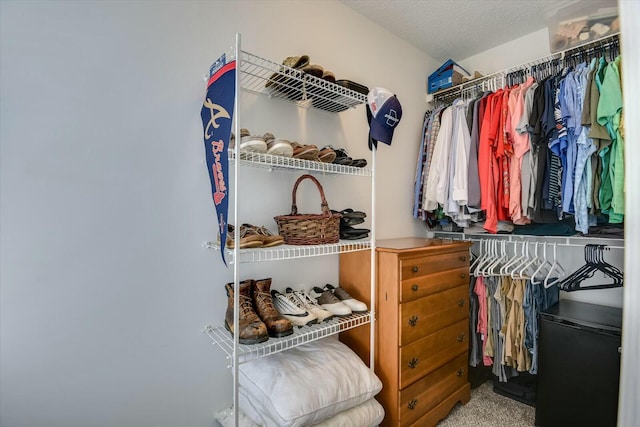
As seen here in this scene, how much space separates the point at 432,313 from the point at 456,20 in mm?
1881

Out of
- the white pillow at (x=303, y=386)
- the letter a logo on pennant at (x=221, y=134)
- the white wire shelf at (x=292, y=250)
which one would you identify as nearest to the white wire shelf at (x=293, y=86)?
the letter a logo on pennant at (x=221, y=134)

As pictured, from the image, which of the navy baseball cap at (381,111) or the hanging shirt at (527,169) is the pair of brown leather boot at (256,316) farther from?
the hanging shirt at (527,169)

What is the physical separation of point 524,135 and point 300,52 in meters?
1.38

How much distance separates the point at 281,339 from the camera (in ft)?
3.92

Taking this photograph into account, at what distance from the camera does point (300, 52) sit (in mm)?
1686

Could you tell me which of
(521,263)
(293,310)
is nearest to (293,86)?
(293,310)

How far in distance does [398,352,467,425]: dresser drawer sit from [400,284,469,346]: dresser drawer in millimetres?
251

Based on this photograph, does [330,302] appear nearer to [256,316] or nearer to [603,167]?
[256,316]

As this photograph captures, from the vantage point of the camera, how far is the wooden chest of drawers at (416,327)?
1519 mm

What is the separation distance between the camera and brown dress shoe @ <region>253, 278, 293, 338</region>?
119cm

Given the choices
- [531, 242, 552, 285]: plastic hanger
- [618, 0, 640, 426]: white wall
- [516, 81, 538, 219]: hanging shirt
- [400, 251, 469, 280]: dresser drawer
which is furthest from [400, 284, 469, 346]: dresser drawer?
[618, 0, 640, 426]: white wall

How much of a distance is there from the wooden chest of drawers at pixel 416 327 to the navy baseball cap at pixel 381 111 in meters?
0.59

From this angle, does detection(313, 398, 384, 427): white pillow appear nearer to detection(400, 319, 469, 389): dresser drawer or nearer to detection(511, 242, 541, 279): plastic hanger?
detection(400, 319, 469, 389): dresser drawer

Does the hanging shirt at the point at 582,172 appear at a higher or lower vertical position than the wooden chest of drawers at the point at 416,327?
higher
